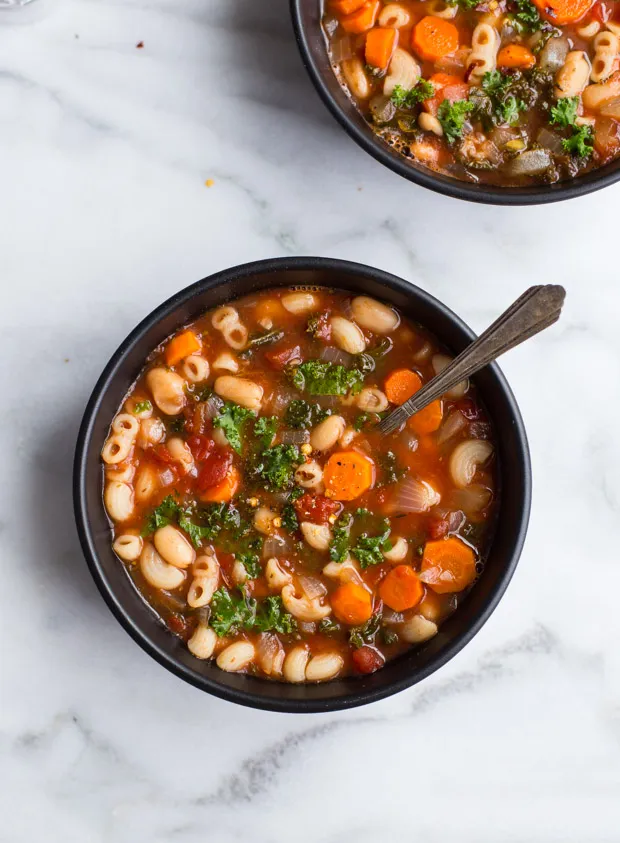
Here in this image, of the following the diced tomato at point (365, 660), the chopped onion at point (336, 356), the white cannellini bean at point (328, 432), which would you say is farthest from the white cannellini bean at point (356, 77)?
the diced tomato at point (365, 660)

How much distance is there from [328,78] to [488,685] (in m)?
2.31

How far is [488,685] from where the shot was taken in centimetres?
356

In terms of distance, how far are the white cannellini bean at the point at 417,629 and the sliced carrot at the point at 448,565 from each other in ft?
0.40

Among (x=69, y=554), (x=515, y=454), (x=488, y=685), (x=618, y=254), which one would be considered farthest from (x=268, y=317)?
(x=488, y=685)

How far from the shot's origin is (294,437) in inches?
125

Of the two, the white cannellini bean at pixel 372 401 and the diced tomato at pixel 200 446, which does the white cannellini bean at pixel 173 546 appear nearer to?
the diced tomato at pixel 200 446

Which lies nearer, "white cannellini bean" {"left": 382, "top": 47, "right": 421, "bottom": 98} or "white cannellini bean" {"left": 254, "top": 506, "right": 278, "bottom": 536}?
"white cannellini bean" {"left": 254, "top": 506, "right": 278, "bottom": 536}

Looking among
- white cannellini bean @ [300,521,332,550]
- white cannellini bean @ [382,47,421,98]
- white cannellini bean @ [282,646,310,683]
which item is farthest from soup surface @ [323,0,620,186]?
white cannellini bean @ [282,646,310,683]

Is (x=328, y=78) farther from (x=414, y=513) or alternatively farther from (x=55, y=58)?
(x=414, y=513)

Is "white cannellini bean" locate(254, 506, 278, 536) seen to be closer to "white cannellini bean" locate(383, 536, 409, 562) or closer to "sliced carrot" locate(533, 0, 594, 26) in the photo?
"white cannellini bean" locate(383, 536, 409, 562)

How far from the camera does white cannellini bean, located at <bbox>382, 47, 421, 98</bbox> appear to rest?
3.32 metres

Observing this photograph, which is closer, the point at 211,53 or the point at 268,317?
the point at 268,317

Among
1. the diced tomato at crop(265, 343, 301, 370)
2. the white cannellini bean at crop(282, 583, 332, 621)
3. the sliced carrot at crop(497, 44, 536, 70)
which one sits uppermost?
the sliced carrot at crop(497, 44, 536, 70)

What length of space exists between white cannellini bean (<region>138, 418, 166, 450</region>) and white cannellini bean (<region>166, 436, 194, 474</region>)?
5 centimetres
